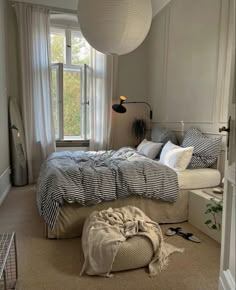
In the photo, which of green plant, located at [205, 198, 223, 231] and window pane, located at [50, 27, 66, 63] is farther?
window pane, located at [50, 27, 66, 63]

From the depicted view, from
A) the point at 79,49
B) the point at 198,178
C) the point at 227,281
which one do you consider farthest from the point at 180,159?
the point at 79,49

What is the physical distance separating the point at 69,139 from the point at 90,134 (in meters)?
0.44

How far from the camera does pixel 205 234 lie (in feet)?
7.91

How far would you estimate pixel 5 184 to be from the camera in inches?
141

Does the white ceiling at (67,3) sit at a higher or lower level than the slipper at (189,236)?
higher

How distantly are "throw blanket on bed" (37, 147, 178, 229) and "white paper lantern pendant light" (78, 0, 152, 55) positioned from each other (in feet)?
4.24

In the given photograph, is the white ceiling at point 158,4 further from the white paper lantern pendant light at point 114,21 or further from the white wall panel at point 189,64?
the white paper lantern pendant light at point 114,21

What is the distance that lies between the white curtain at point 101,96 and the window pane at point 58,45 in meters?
0.62

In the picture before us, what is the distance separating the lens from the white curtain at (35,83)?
4.12 metres

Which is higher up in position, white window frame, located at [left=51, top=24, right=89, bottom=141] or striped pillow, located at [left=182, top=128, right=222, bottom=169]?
white window frame, located at [left=51, top=24, right=89, bottom=141]

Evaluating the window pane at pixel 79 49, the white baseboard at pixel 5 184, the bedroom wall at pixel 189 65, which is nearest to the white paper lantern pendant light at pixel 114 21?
the bedroom wall at pixel 189 65

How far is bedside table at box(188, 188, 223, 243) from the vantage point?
2338 millimetres

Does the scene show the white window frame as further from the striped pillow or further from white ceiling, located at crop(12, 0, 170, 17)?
the striped pillow

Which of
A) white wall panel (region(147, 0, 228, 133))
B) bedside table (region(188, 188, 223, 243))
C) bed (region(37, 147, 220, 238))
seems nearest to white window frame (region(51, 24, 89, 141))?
white wall panel (region(147, 0, 228, 133))
